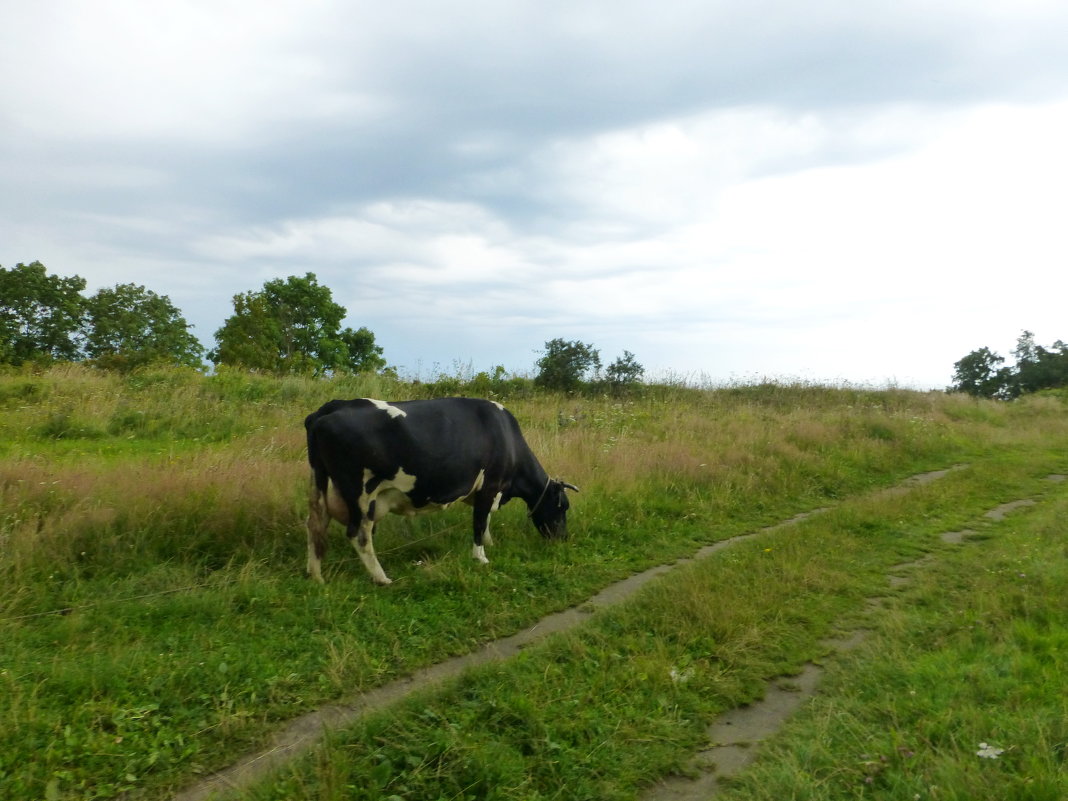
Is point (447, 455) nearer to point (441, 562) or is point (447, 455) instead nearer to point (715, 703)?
point (441, 562)

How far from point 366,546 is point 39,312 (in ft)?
129

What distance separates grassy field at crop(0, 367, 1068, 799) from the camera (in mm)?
3627

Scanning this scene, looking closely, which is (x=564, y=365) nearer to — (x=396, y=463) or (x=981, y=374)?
(x=396, y=463)

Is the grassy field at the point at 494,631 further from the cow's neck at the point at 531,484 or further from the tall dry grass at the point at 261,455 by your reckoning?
the cow's neck at the point at 531,484

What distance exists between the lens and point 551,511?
27.6ft

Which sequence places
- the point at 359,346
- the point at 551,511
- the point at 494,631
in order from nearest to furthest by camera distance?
the point at 494,631
the point at 551,511
the point at 359,346

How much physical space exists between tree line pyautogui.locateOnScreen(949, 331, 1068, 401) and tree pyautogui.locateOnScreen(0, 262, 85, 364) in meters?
48.5

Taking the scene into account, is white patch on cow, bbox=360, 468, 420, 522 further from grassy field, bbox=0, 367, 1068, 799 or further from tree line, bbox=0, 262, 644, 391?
tree line, bbox=0, 262, 644, 391

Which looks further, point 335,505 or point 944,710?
point 335,505

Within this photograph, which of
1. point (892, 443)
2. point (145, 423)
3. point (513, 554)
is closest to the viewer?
point (513, 554)

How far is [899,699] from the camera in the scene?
4180mm

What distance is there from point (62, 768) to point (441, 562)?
12.4 feet

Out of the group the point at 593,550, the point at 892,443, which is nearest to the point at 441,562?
the point at 593,550

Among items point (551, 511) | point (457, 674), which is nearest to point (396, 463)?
point (551, 511)
